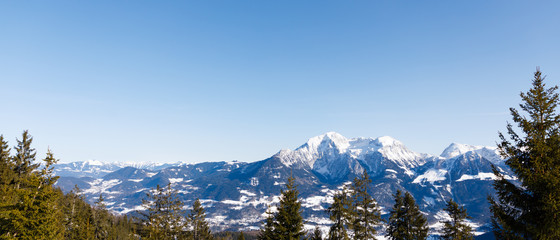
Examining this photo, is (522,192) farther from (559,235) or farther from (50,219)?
(50,219)

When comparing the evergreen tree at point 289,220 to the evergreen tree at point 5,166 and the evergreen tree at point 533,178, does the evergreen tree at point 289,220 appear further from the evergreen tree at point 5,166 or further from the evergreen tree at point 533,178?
the evergreen tree at point 5,166

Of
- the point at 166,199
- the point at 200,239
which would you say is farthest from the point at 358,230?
the point at 200,239

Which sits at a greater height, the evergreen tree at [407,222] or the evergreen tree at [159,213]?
the evergreen tree at [159,213]

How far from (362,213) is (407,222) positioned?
27.1 feet

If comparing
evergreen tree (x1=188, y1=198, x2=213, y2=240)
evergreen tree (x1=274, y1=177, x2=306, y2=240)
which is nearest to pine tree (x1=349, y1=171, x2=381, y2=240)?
evergreen tree (x1=274, y1=177, x2=306, y2=240)

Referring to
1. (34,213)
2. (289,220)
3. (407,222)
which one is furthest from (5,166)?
(407,222)

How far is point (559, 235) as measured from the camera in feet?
49.9

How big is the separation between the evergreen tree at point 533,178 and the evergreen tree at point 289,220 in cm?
1585

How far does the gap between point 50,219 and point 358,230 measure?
96.4ft

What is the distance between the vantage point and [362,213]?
118 ft

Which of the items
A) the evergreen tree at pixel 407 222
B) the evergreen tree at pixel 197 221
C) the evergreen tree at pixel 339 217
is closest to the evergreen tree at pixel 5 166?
the evergreen tree at pixel 197 221

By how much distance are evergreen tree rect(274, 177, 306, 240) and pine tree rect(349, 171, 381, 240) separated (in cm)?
882

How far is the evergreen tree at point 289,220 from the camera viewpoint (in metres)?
27.9

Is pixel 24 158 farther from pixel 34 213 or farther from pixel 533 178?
pixel 533 178
